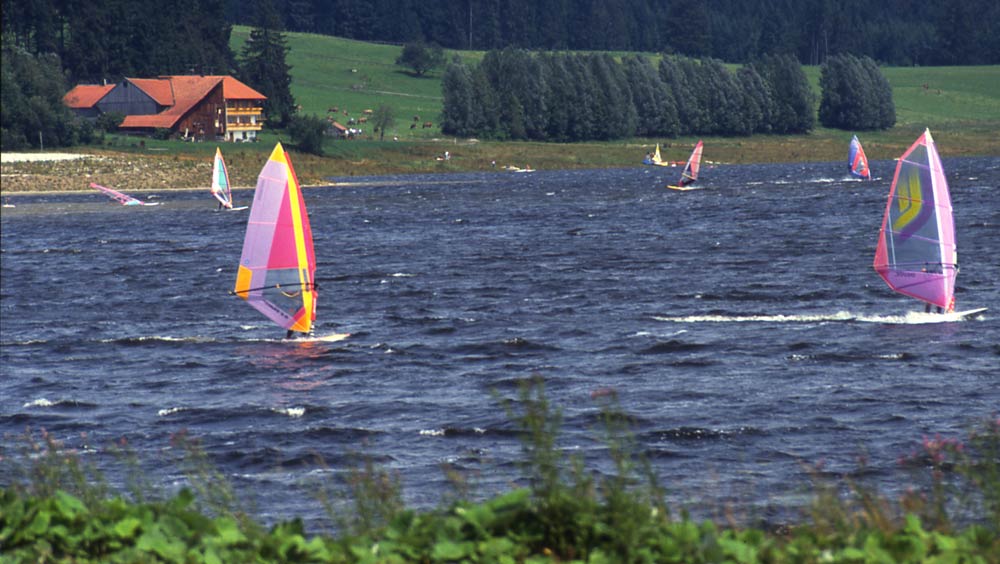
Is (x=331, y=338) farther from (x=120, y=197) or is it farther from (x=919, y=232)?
(x=120, y=197)

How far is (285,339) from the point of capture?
3381cm

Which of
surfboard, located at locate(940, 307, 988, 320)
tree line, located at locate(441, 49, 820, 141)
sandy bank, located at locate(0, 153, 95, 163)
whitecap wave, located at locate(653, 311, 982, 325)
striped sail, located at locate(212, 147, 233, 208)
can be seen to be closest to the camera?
whitecap wave, located at locate(653, 311, 982, 325)

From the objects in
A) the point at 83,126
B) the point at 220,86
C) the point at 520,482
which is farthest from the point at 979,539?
the point at 220,86

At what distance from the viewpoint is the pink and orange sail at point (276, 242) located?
31297 millimetres

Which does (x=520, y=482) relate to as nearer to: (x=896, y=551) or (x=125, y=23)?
(x=896, y=551)

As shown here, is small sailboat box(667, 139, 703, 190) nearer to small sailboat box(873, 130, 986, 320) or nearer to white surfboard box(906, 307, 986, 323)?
white surfboard box(906, 307, 986, 323)

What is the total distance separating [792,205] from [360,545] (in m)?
78.3

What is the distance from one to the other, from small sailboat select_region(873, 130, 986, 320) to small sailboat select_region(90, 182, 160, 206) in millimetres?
77563

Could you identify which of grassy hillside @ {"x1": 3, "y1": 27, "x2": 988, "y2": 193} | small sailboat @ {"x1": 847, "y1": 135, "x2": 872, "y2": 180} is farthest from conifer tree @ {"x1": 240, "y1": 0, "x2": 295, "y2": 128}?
small sailboat @ {"x1": 847, "y1": 135, "x2": 872, "y2": 180}

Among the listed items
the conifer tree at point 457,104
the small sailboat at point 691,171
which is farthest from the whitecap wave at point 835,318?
the conifer tree at point 457,104

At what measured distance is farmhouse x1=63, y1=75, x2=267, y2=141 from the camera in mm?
161250

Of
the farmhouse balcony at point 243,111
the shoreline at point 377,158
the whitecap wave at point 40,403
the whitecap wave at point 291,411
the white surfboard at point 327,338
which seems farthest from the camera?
the farmhouse balcony at point 243,111

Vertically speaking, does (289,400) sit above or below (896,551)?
below

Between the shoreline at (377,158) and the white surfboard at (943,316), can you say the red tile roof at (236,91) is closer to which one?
the shoreline at (377,158)
